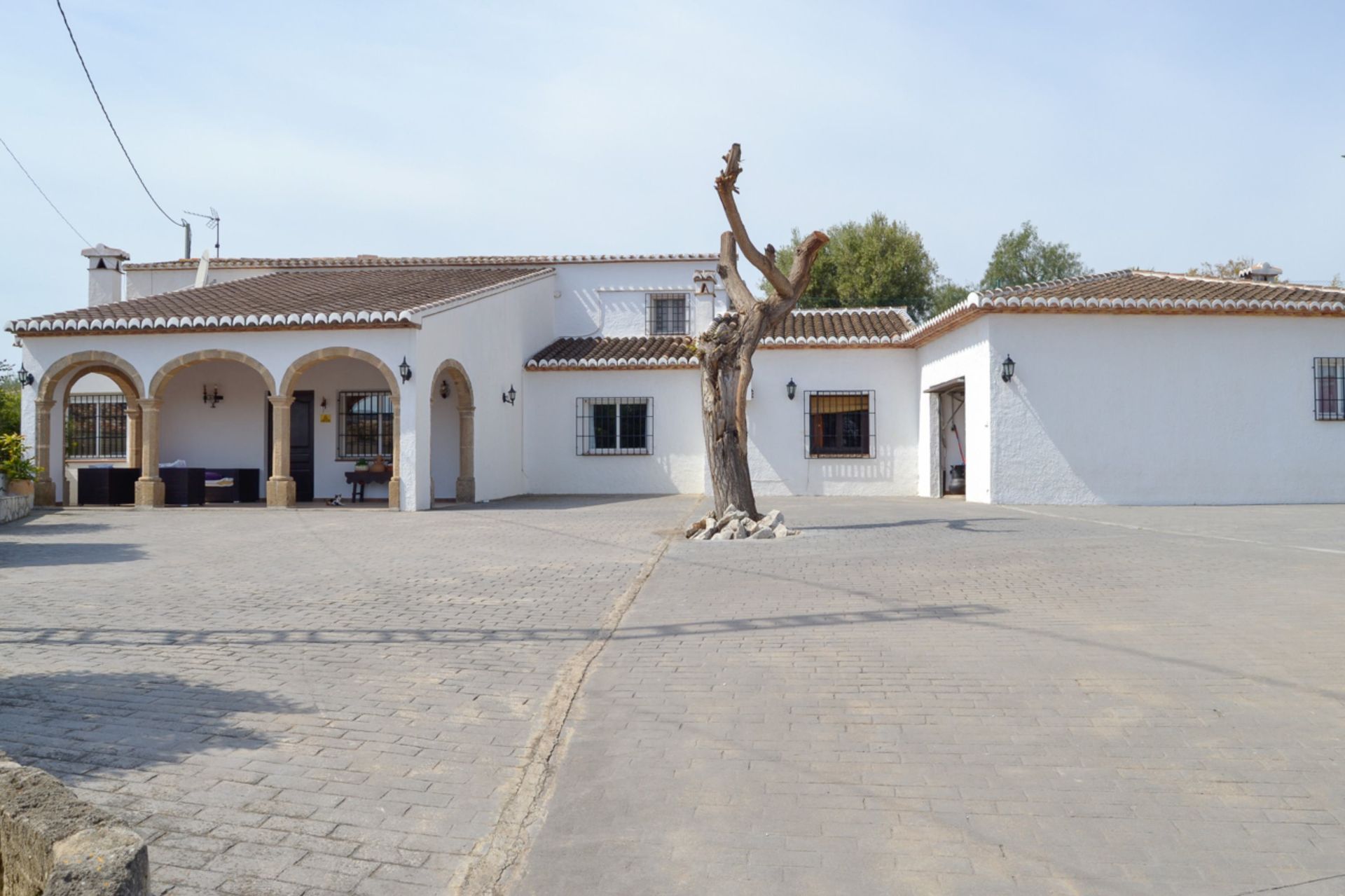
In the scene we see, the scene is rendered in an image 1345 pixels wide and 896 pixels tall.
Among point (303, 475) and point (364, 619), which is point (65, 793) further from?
Result: point (303, 475)

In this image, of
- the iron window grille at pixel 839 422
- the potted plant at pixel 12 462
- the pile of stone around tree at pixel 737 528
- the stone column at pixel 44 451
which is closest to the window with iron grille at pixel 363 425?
the stone column at pixel 44 451

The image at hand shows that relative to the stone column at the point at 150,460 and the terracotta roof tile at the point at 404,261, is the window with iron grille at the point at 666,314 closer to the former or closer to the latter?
the terracotta roof tile at the point at 404,261

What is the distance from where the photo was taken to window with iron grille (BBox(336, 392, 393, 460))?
758 inches

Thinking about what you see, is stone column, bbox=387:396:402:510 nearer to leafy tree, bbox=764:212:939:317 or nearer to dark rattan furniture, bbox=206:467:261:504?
dark rattan furniture, bbox=206:467:261:504

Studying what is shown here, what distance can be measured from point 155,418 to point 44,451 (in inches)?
81.0

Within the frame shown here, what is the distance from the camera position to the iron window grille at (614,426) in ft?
68.1

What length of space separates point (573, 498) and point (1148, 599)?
1359cm

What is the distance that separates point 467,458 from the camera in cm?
1777

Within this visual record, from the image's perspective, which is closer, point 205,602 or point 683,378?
point 205,602

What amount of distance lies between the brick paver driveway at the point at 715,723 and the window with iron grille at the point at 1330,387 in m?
8.77

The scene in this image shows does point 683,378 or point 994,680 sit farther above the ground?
point 683,378

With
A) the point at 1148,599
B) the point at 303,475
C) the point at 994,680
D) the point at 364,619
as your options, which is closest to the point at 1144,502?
the point at 1148,599

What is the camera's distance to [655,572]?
902 centimetres

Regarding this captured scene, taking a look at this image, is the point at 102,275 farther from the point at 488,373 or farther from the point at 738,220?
the point at 738,220
